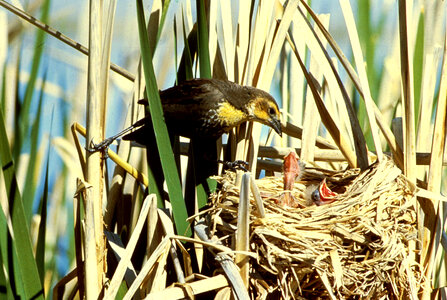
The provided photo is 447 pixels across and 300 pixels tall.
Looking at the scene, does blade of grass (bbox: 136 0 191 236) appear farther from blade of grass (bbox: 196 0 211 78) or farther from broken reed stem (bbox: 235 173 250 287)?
blade of grass (bbox: 196 0 211 78)

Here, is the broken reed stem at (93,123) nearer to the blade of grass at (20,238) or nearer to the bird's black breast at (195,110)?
the blade of grass at (20,238)

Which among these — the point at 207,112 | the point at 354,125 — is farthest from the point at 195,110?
the point at 354,125

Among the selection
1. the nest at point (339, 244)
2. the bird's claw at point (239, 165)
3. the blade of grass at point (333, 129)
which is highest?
the blade of grass at point (333, 129)

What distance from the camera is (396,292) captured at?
2.04 metres

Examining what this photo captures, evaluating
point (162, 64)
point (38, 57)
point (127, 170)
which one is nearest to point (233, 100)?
point (162, 64)

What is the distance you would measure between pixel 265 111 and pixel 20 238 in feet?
4.63

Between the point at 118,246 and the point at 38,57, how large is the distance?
1.09 m

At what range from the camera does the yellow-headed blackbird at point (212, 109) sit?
9.20 feet

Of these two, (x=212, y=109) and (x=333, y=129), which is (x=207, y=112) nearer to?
(x=212, y=109)

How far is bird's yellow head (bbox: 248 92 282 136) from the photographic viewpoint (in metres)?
2.79

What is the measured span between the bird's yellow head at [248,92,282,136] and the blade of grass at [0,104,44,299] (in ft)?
3.90

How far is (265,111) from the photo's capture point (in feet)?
9.54

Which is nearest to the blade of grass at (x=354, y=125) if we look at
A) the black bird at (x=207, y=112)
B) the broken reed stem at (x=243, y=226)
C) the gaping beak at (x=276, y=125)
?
the black bird at (x=207, y=112)

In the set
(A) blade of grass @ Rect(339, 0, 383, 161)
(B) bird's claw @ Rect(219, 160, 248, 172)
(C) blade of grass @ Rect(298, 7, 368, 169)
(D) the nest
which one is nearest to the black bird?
(B) bird's claw @ Rect(219, 160, 248, 172)
